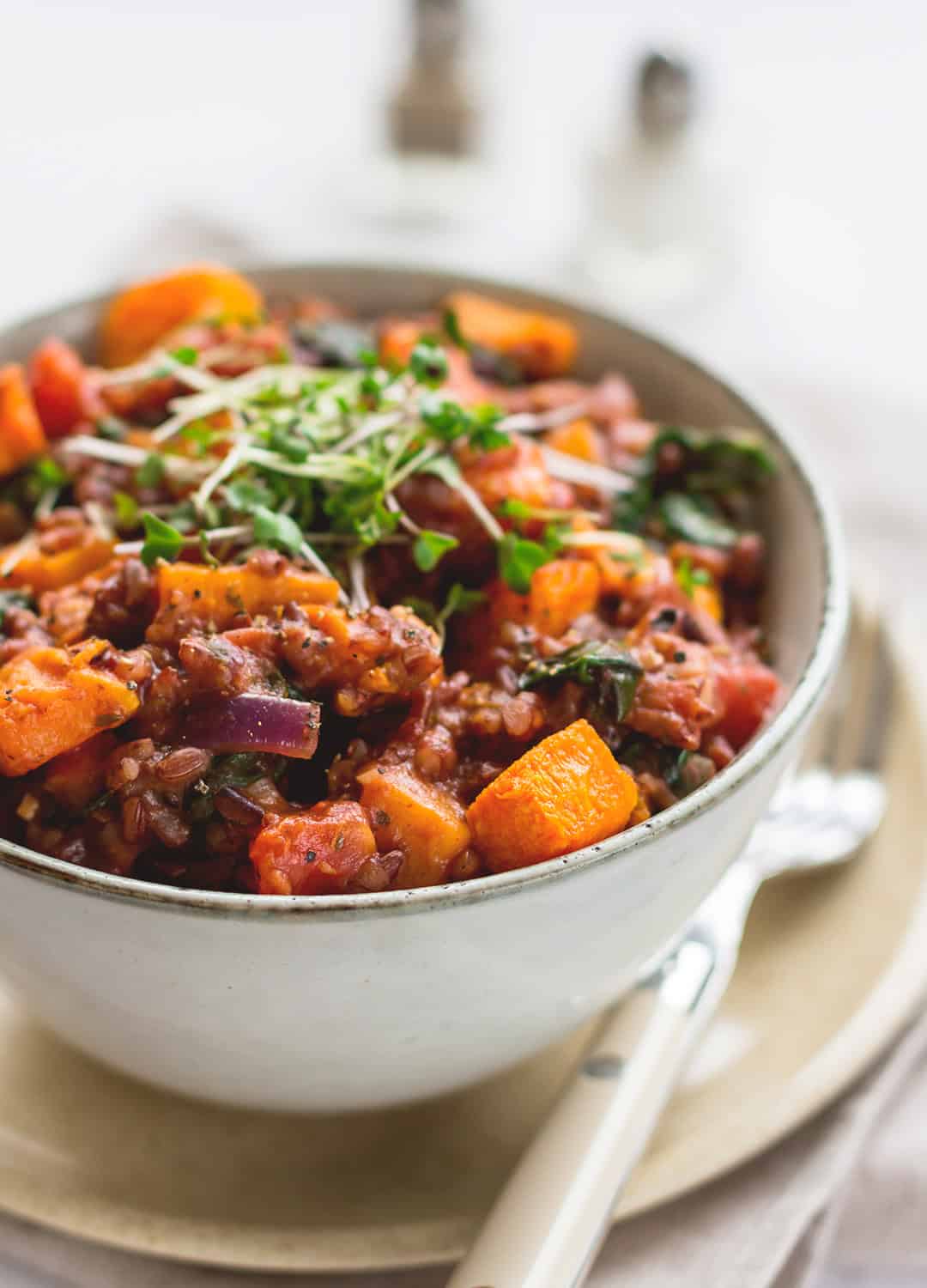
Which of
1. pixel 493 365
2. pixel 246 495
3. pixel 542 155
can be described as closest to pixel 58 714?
pixel 246 495

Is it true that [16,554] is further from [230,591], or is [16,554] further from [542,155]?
[542,155]

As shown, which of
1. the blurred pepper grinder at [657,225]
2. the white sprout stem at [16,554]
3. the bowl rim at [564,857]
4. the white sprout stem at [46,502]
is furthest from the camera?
the blurred pepper grinder at [657,225]

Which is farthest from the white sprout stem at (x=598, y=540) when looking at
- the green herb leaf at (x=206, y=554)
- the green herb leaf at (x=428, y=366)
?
the green herb leaf at (x=206, y=554)

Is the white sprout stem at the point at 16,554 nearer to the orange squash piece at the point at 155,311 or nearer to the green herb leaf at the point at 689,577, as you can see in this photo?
the orange squash piece at the point at 155,311

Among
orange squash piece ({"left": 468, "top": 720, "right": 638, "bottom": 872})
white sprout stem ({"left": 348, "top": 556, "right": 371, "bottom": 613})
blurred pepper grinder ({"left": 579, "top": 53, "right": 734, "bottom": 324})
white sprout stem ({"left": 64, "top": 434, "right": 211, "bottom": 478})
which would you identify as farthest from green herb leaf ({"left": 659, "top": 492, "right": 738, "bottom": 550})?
blurred pepper grinder ({"left": 579, "top": 53, "right": 734, "bottom": 324})

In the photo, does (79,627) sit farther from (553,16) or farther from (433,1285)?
(553,16)
